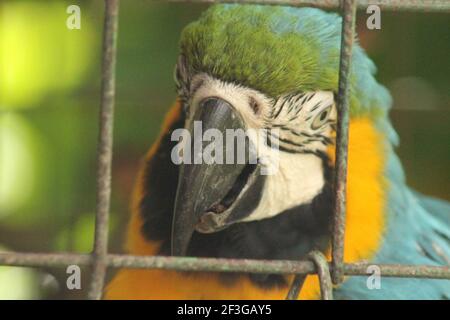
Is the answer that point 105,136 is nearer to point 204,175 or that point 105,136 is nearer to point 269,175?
point 204,175

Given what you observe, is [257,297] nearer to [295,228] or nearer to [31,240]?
[295,228]

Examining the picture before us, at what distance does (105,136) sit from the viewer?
0.91m

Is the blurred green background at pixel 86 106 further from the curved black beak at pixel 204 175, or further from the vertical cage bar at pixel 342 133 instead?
the vertical cage bar at pixel 342 133

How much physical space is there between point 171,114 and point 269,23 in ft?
0.94

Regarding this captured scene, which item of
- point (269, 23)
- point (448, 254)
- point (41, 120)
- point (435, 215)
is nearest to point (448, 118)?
point (435, 215)

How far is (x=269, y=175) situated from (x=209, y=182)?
14cm

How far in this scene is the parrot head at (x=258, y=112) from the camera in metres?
1.22

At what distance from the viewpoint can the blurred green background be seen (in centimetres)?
217

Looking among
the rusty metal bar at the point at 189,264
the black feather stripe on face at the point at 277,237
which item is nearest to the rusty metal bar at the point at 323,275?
the rusty metal bar at the point at 189,264

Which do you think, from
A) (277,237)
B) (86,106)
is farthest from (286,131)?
(86,106)

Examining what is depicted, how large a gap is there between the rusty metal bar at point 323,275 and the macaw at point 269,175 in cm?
27

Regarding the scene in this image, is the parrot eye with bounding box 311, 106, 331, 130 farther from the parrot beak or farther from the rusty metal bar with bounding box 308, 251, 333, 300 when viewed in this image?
the rusty metal bar with bounding box 308, 251, 333, 300

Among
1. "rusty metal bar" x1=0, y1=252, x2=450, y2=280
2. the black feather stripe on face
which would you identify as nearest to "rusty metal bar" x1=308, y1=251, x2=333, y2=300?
"rusty metal bar" x1=0, y1=252, x2=450, y2=280
